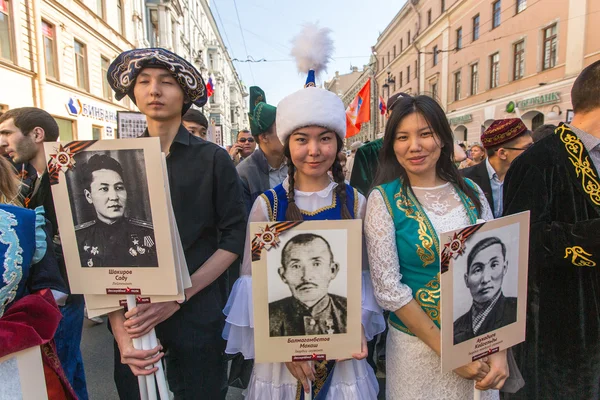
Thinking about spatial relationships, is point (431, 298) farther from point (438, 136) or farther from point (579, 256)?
point (579, 256)

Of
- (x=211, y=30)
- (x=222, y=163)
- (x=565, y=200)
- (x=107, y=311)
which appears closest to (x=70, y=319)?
(x=107, y=311)

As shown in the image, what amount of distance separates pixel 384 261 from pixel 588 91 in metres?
1.44

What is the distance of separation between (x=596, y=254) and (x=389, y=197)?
1019 mm

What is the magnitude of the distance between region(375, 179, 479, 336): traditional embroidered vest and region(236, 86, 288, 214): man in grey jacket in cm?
164

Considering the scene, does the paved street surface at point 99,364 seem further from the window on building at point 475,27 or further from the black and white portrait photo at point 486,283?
the window on building at point 475,27

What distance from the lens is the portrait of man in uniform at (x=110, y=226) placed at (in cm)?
121

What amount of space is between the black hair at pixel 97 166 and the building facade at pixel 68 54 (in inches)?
264

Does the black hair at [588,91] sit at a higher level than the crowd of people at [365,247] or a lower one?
higher

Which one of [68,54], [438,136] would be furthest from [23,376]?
[68,54]

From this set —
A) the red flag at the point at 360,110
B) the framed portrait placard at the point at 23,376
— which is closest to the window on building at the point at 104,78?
the red flag at the point at 360,110

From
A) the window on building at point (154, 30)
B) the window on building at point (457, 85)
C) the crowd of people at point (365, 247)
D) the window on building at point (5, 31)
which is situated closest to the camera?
the crowd of people at point (365, 247)

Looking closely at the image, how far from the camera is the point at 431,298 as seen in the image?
1.46 metres

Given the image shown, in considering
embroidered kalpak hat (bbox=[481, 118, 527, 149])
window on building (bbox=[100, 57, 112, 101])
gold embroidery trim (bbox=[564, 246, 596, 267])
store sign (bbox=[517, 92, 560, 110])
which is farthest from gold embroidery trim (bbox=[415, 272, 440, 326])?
window on building (bbox=[100, 57, 112, 101])

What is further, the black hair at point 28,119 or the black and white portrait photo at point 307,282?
the black hair at point 28,119
